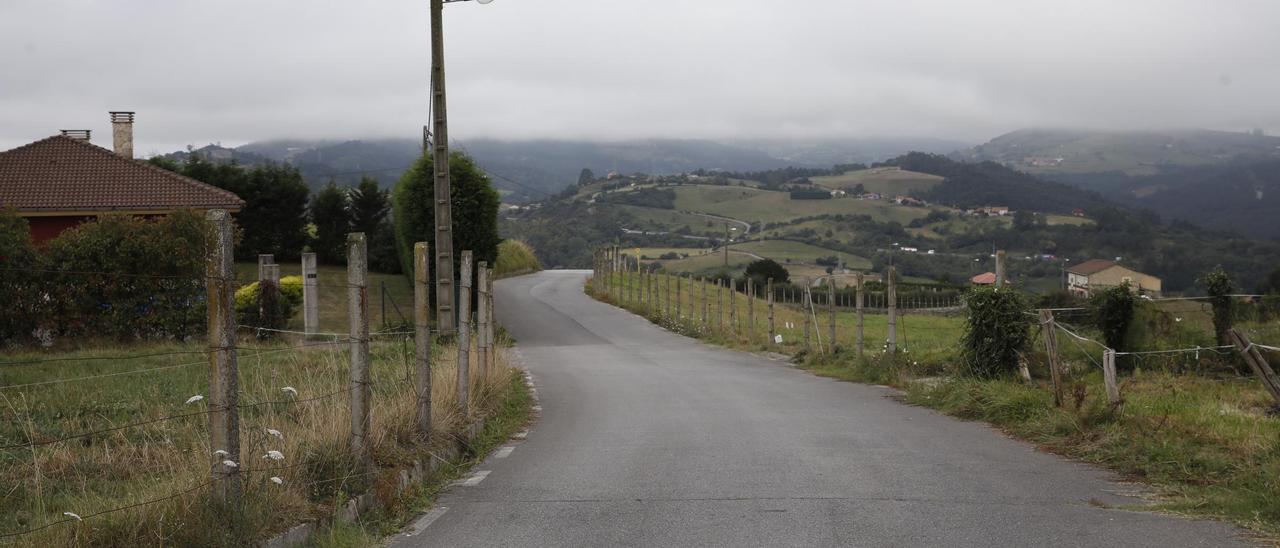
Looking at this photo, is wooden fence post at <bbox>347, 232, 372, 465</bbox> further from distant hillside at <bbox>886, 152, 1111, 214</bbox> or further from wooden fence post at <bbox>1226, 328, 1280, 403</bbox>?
distant hillside at <bbox>886, 152, 1111, 214</bbox>

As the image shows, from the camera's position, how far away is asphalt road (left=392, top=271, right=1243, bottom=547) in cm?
689

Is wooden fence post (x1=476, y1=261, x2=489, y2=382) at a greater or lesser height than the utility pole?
lesser

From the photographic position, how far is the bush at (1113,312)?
1576 cm

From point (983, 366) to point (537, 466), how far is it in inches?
295

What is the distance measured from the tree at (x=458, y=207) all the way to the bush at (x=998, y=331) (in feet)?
60.6

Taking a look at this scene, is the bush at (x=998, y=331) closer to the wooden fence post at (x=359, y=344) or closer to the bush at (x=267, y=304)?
the wooden fence post at (x=359, y=344)

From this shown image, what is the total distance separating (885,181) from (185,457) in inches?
5736

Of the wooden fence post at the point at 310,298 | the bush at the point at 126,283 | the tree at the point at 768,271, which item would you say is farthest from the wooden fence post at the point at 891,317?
the tree at the point at 768,271

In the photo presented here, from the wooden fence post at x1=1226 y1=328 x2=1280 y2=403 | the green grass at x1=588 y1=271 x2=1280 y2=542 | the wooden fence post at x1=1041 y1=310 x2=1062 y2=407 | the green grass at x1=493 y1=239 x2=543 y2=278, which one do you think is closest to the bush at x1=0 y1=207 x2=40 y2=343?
the green grass at x1=588 y1=271 x2=1280 y2=542

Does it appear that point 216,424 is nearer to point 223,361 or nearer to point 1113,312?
point 223,361

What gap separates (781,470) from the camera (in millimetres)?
9086

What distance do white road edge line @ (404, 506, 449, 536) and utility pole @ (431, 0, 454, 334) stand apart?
1089 cm

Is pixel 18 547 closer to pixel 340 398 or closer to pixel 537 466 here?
pixel 340 398

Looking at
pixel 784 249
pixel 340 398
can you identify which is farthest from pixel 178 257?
pixel 784 249
